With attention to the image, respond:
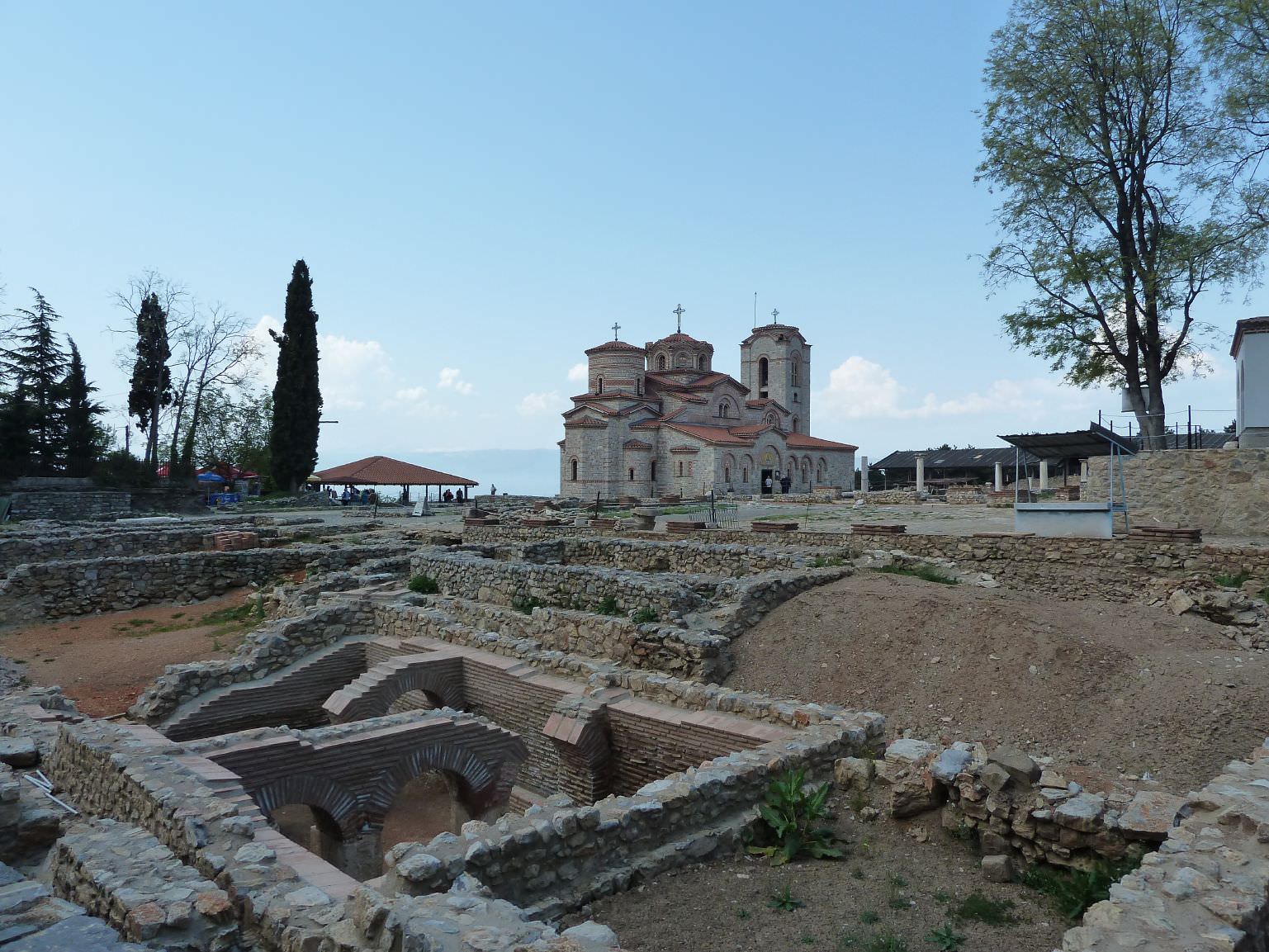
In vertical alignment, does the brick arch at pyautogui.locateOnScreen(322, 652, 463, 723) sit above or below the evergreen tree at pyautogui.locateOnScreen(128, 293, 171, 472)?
below

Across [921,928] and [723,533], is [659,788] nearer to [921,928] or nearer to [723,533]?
[921,928]

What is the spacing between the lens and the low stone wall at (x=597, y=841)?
4.27 m

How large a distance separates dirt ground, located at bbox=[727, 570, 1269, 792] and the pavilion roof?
1213 inches

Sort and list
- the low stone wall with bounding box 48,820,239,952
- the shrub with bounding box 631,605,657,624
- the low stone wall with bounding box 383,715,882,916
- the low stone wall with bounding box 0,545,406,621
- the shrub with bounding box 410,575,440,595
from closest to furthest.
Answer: the low stone wall with bounding box 48,820,239,952 → the low stone wall with bounding box 383,715,882,916 → the shrub with bounding box 631,605,657,624 → the shrub with bounding box 410,575,440,595 → the low stone wall with bounding box 0,545,406,621

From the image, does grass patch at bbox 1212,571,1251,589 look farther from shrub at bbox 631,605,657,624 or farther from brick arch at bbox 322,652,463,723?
brick arch at bbox 322,652,463,723

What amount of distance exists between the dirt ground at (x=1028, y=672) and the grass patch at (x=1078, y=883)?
287cm

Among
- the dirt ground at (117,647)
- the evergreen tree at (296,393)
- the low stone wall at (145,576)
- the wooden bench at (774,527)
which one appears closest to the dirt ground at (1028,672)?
the wooden bench at (774,527)

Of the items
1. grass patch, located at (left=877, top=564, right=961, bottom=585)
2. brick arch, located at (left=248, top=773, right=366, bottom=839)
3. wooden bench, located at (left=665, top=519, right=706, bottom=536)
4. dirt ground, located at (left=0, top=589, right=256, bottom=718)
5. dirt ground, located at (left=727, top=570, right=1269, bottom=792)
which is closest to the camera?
brick arch, located at (left=248, top=773, right=366, bottom=839)

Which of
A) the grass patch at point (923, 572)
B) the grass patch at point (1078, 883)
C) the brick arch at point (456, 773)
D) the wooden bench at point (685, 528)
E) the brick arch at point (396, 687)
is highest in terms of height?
the wooden bench at point (685, 528)

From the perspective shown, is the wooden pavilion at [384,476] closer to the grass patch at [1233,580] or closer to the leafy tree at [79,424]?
the leafy tree at [79,424]

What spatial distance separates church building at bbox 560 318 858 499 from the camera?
150ft

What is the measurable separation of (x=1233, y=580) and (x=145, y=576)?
2057cm

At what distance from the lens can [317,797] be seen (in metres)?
6.99

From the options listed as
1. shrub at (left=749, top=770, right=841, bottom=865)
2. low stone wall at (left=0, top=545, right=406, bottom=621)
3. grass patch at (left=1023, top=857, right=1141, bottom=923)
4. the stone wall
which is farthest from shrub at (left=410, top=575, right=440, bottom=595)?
the stone wall
